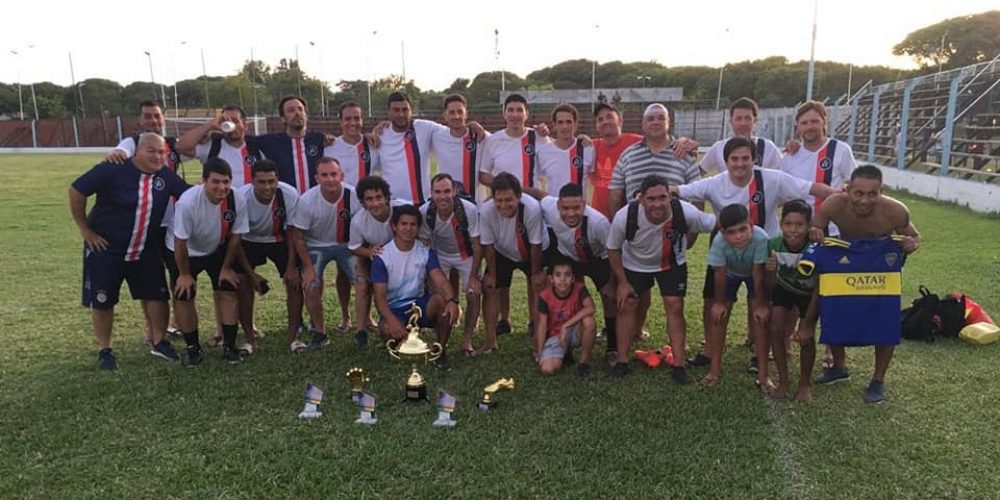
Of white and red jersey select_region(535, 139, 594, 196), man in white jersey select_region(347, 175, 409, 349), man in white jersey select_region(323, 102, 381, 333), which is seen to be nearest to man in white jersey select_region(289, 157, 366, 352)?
man in white jersey select_region(347, 175, 409, 349)

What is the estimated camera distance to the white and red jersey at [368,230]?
17.8 ft

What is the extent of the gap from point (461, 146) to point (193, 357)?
2834mm

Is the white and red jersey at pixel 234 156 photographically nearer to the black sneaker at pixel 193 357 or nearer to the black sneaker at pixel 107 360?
the black sneaker at pixel 193 357

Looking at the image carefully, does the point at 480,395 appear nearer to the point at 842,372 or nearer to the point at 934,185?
the point at 842,372

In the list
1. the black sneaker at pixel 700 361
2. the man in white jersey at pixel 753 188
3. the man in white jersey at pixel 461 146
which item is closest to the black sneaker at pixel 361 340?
the man in white jersey at pixel 461 146

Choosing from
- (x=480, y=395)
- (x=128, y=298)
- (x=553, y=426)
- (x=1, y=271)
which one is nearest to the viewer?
(x=553, y=426)

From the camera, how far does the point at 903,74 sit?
215 ft

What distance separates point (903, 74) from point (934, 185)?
61429 mm

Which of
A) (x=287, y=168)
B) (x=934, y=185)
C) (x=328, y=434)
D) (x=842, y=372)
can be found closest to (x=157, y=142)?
(x=287, y=168)

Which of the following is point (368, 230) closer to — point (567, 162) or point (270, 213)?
point (270, 213)

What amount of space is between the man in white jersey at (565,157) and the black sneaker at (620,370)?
169 centimetres

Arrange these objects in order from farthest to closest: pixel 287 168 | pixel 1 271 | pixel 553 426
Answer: pixel 1 271 < pixel 287 168 < pixel 553 426

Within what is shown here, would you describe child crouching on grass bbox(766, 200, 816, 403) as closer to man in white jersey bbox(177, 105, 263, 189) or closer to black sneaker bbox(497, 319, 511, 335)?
black sneaker bbox(497, 319, 511, 335)


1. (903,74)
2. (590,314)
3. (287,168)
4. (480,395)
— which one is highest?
(903,74)
